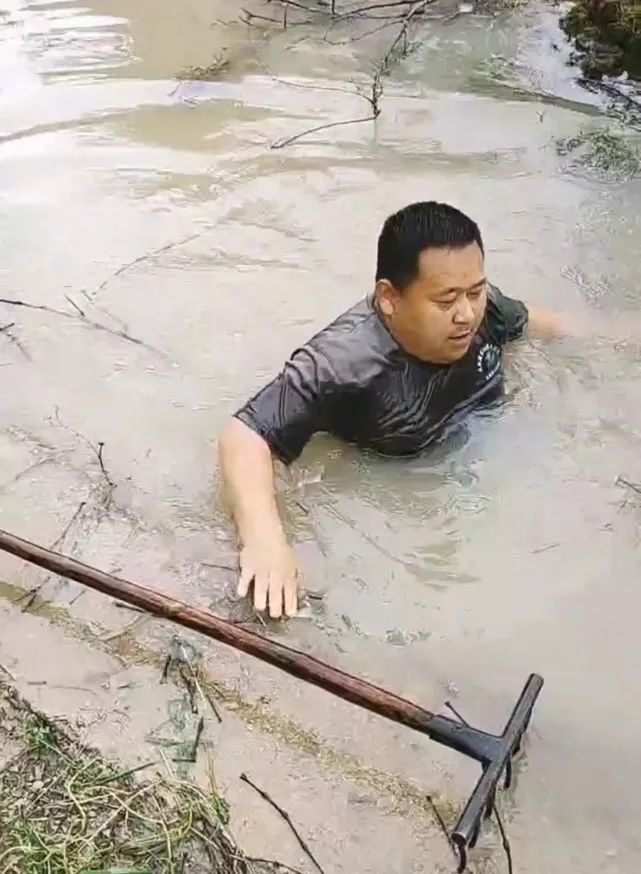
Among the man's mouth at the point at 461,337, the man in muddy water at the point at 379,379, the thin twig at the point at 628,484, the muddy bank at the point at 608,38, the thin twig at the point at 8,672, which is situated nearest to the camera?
the thin twig at the point at 8,672

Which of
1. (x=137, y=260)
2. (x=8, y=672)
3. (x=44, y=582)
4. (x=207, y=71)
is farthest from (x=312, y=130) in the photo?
(x=8, y=672)

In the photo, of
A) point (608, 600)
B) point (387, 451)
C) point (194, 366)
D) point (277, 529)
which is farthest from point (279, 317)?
point (608, 600)

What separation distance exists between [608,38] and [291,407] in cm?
336

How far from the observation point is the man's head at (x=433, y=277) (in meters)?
2.85

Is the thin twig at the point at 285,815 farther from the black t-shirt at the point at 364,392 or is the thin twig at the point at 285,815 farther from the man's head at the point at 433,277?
the man's head at the point at 433,277

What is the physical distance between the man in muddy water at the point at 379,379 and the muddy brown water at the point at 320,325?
0.15 metres

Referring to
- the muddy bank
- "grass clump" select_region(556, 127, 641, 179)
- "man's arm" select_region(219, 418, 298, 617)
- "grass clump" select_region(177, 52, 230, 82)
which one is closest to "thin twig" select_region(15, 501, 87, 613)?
"man's arm" select_region(219, 418, 298, 617)

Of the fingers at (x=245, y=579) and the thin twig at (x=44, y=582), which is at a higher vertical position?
the fingers at (x=245, y=579)

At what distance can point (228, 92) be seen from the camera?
5215mm

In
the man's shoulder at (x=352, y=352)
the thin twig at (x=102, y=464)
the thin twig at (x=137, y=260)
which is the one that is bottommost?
the thin twig at (x=102, y=464)

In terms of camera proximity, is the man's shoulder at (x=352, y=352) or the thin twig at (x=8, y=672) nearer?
the thin twig at (x=8, y=672)

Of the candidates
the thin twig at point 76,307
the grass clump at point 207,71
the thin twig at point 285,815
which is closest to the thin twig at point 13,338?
the thin twig at point 76,307

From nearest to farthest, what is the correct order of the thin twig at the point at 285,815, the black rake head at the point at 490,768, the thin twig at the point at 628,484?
the black rake head at the point at 490,768 < the thin twig at the point at 285,815 < the thin twig at the point at 628,484

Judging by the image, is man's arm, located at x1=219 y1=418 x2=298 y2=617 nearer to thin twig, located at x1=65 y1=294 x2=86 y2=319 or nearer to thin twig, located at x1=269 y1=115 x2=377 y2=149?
thin twig, located at x1=65 y1=294 x2=86 y2=319
